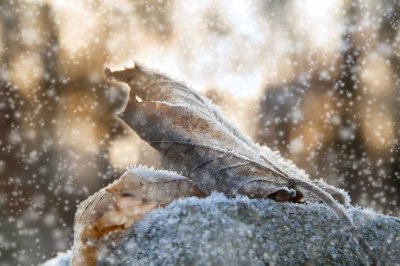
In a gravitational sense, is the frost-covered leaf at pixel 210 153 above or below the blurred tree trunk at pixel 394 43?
below

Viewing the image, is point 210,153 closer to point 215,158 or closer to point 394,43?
Result: point 215,158

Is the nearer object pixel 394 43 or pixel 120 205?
pixel 120 205

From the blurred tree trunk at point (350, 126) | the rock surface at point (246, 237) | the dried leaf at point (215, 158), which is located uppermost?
the blurred tree trunk at point (350, 126)

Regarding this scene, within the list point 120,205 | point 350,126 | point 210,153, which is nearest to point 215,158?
point 210,153

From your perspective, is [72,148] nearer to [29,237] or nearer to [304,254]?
[29,237]

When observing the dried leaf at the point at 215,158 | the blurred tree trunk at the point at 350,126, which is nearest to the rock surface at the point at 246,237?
the dried leaf at the point at 215,158

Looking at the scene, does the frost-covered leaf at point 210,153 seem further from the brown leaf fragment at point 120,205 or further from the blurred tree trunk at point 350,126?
the blurred tree trunk at point 350,126
